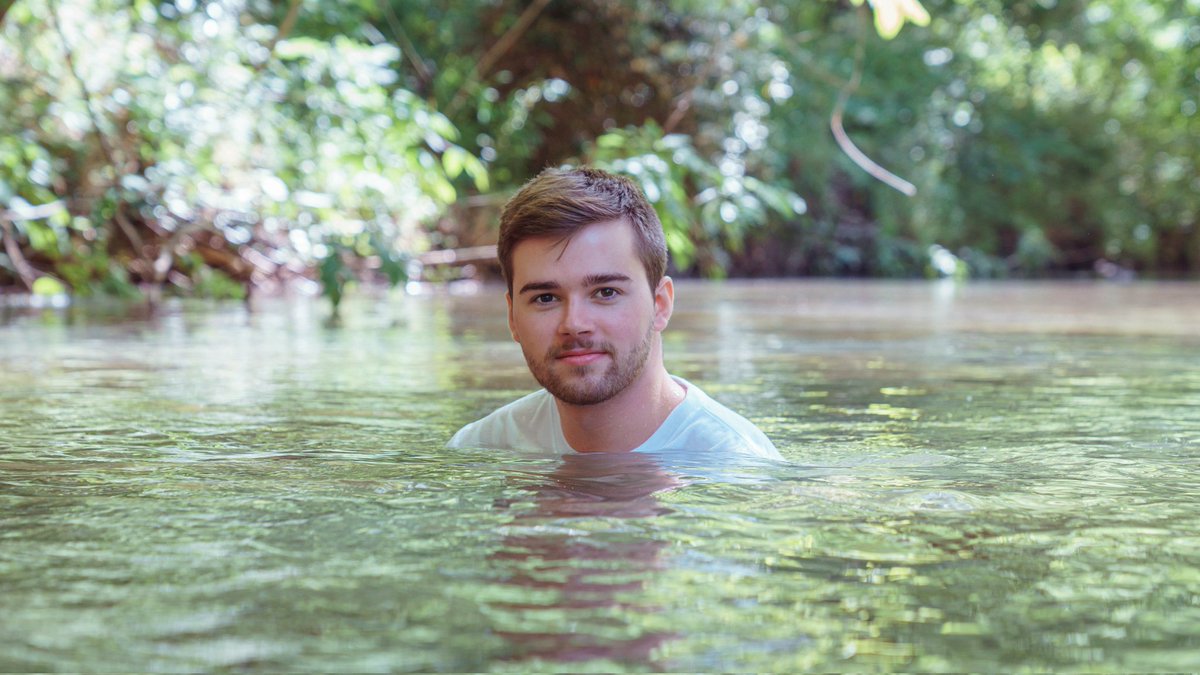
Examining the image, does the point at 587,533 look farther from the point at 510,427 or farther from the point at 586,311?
the point at 510,427

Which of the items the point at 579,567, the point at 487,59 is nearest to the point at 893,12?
the point at 579,567

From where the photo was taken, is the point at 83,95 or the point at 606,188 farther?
the point at 83,95

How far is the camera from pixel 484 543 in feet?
7.36

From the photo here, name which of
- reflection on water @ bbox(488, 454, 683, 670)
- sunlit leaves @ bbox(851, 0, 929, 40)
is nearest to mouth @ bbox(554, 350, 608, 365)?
reflection on water @ bbox(488, 454, 683, 670)

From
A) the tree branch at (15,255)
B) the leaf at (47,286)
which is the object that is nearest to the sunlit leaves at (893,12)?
the tree branch at (15,255)

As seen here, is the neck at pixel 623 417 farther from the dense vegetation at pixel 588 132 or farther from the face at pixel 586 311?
the dense vegetation at pixel 588 132

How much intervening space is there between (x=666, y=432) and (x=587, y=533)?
106cm

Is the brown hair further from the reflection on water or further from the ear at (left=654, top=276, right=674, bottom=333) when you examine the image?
the reflection on water

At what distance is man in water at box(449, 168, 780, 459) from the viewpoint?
316cm

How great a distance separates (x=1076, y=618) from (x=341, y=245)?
908 cm

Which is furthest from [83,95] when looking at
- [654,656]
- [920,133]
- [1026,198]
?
[1026,198]

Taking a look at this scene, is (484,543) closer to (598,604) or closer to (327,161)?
(598,604)

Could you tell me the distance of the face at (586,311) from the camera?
3148 millimetres

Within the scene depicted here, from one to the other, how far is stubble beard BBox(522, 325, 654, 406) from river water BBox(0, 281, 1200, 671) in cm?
16
